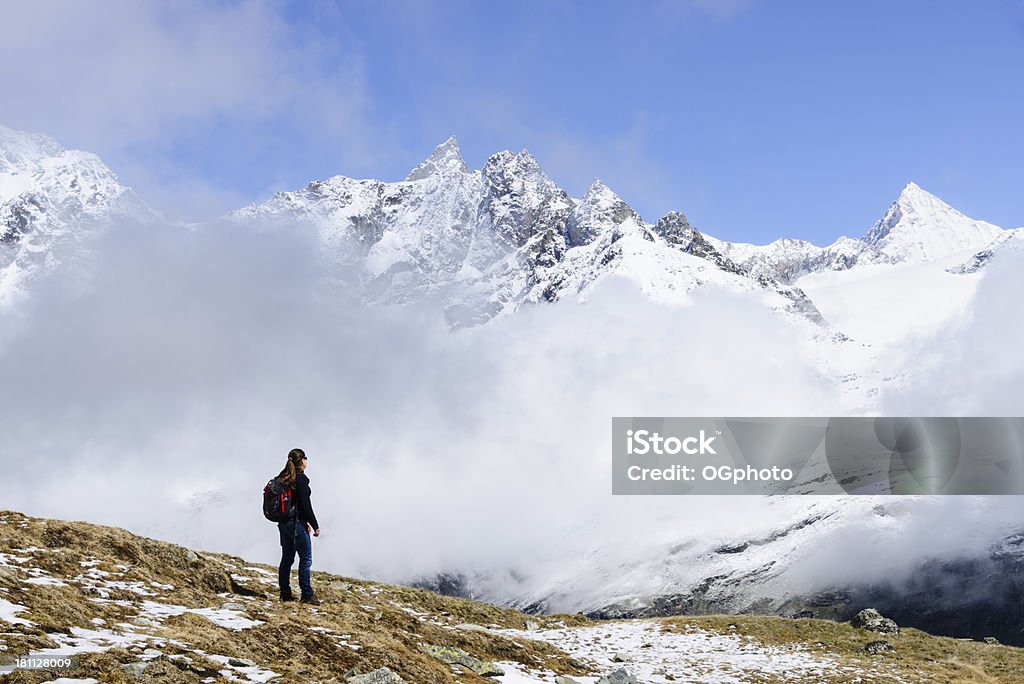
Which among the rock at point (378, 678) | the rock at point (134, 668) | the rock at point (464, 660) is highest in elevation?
the rock at point (134, 668)

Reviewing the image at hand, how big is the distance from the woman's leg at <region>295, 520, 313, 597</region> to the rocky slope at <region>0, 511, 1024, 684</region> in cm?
90

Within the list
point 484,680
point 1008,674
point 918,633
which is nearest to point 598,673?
point 484,680

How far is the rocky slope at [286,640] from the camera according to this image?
16047 mm

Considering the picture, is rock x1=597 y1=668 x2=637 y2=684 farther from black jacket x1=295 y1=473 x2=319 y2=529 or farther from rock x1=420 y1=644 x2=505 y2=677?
black jacket x1=295 y1=473 x2=319 y2=529

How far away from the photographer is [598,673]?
86.6ft

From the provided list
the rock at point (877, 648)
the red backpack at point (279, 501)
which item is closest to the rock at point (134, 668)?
the red backpack at point (279, 501)

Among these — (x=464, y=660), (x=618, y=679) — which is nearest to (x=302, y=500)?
(x=464, y=660)

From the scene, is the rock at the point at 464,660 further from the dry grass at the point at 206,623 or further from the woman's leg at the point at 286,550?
the woman's leg at the point at 286,550

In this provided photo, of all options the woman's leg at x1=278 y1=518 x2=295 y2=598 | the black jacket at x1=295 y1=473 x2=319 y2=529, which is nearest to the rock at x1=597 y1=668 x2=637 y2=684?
the black jacket at x1=295 y1=473 x2=319 y2=529

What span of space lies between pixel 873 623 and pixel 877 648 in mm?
9734

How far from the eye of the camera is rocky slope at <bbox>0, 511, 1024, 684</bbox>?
632 inches

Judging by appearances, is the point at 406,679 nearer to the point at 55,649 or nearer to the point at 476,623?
the point at 55,649

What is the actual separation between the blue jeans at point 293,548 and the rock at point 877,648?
2883 cm

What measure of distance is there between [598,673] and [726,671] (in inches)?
347
